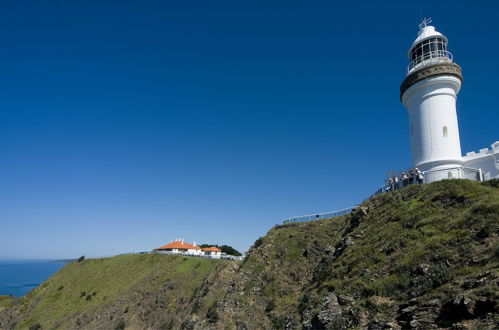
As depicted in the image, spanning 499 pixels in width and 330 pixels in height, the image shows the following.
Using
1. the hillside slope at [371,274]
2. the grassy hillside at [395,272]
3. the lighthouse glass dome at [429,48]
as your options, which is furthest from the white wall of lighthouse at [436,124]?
the grassy hillside at [395,272]

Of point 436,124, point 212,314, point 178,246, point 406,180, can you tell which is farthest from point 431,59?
point 178,246

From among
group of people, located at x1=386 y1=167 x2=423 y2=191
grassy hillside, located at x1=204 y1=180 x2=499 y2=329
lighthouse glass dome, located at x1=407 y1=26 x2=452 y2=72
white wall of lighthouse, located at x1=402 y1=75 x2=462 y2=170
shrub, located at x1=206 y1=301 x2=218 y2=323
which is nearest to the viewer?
grassy hillside, located at x1=204 y1=180 x2=499 y2=329

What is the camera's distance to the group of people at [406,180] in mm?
22263

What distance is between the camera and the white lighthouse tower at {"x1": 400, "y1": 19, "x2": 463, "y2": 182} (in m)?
24.5

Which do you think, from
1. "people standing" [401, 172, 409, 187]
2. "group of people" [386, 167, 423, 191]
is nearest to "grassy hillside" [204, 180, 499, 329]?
"group of people" [386, 167, 423, 191]

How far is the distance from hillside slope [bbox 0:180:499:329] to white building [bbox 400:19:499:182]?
5.44m

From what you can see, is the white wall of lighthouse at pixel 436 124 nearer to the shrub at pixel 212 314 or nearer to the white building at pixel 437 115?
the white building at pixel 437 115

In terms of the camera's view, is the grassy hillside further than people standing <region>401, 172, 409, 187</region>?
No

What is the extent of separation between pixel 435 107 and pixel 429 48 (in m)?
5.70

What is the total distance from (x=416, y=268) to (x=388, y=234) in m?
4.43

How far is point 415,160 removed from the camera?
26094 millimetres

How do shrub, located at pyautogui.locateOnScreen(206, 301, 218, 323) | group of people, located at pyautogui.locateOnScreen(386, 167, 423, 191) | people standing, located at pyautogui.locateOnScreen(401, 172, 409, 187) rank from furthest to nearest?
1. shrub, located at pyautogui.locateOnScreen(206, 301, 218, 323)
2. people standing, located at pyautogui.locateOnScreen(401, 172, 409, 187)
3. group of people, located at pyautogui.locateOnScreen(386, 167, 423, 191)

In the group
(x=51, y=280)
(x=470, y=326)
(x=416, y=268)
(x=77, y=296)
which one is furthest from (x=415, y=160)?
(x=51, y=280)

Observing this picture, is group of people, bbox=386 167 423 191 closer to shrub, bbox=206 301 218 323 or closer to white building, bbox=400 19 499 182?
white building, bbox=400 19 499 182
